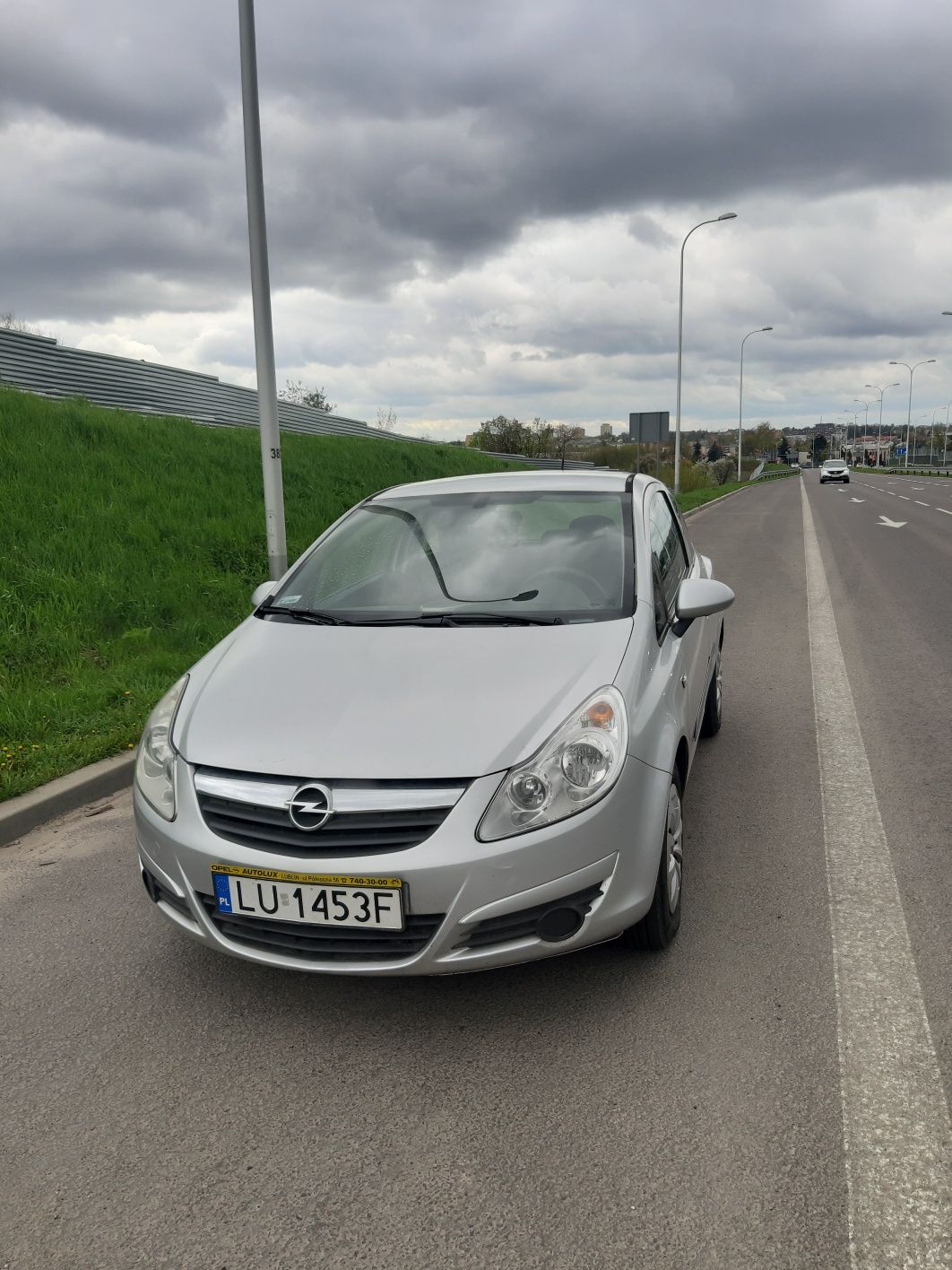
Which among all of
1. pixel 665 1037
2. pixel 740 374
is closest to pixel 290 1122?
pixel 665 1037

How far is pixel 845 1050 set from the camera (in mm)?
2547

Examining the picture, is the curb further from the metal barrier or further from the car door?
the metal barrier

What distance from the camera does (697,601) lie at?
12.0 ft

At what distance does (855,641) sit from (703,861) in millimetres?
4955

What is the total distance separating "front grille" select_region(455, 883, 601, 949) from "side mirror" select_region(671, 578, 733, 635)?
54.3 inches

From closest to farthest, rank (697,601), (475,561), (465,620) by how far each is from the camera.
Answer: (465,620) < (697,601) < (475,561)

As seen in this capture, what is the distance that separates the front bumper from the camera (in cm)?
246

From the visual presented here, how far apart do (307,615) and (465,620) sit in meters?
0.68

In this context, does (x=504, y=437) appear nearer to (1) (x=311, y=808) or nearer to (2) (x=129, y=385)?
(2) (x=129, y=385)

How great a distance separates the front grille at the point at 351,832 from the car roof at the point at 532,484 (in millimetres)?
2119

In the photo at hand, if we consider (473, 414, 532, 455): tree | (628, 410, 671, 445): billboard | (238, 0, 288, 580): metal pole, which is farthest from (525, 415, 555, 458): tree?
(238, 0, 288, 580): metal pole

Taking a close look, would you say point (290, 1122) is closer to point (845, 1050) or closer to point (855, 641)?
point (845, 1050)

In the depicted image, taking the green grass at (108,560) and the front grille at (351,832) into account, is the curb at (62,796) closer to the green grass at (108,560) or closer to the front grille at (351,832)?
the green grass at (108,560)

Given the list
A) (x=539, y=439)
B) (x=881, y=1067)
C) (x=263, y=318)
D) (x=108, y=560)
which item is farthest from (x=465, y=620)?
(x=539, y=439)
